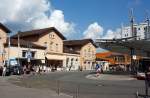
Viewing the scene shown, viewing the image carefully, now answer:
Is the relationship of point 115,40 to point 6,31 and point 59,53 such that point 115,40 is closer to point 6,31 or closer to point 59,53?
point 6,31

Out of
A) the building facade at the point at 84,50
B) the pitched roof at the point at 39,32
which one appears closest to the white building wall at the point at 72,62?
the building facade at the point at 84,50

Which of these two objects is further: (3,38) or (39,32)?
(39,32)

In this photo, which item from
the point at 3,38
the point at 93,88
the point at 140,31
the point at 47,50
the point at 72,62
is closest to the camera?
the point at 93,88

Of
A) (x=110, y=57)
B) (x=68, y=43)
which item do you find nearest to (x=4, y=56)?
(x=68, y=43)

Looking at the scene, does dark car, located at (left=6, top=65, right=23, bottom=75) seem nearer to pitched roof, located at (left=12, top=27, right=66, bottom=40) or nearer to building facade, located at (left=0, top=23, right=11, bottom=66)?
building facade, located at (left=0, top=23, right=11, bottom=66)

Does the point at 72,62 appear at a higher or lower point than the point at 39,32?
lower

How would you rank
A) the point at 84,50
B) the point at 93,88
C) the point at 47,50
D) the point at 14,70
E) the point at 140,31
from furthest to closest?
the point at 84,50 < the point at 47,50 < the point at 140,31 < the point at 14,70 < the point at 93,88

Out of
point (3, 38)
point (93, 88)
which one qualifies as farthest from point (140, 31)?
point (93, 88)

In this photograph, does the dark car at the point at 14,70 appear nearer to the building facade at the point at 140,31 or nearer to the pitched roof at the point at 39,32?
the building facade at the point at 140,31

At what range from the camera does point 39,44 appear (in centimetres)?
8744

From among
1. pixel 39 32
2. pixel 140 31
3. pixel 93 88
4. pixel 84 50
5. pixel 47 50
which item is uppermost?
pixel 39 32

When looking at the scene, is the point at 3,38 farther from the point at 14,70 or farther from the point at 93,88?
the point at 93,88

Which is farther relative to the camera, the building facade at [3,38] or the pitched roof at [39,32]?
the pitched roof at [39,32]

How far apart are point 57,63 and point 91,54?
57.0 feet
